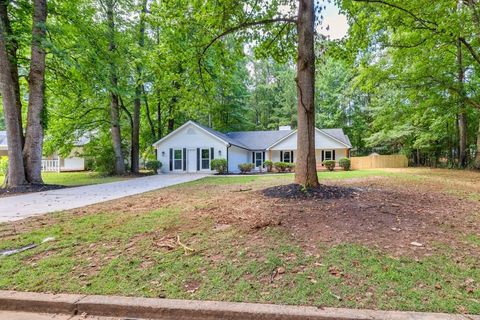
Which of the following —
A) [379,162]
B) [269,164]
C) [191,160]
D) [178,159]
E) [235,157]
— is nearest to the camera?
[191,160]

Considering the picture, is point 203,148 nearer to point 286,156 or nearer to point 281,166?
point 281,166

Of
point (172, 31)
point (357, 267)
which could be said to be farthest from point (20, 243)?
point (172, 31)

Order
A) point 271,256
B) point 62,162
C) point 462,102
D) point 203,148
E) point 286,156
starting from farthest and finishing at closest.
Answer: point 62,162 < point 286,156 < point 203,148 < point 462,102 < point 271,256

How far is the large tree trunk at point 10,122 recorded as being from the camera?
9.73 meters

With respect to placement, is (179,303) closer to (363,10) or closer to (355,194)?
(355,194)

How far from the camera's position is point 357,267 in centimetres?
305

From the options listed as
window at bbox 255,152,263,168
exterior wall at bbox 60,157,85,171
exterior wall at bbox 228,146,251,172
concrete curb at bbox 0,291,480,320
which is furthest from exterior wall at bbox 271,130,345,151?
concrete curb at bbox 0,291,480,320

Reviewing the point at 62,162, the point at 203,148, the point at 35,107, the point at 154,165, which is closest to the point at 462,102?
the point at 203,148

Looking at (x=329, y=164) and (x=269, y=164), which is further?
(x=269, y=164)

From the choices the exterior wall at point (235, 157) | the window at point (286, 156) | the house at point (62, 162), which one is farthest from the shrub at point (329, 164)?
the house at point (62, 162)

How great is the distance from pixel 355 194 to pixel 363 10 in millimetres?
6587

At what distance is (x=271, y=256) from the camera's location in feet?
10.9

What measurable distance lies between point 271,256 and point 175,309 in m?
1.31

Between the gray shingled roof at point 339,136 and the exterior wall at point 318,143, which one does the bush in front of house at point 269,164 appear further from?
the gray shingled roof at point 339,136
